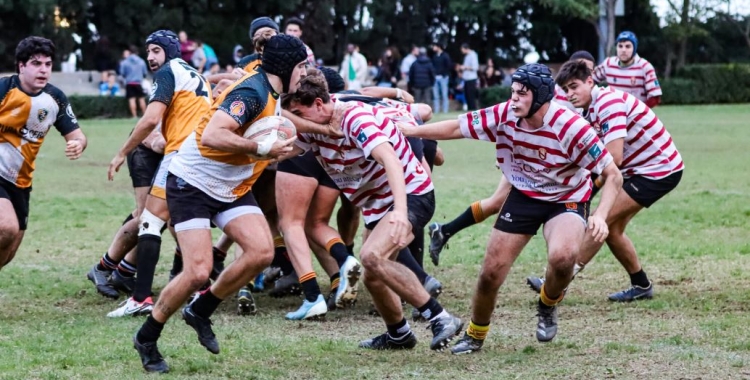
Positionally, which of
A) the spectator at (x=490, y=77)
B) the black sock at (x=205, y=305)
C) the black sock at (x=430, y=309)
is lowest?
the spectator at (x=490, y=77)

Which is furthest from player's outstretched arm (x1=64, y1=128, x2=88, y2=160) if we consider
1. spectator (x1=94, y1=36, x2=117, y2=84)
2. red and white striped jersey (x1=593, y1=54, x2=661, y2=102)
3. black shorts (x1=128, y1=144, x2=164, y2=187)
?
spectator (x1=94, y1=36, x2=117, y2=84)

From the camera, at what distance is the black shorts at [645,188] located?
828 centimetres

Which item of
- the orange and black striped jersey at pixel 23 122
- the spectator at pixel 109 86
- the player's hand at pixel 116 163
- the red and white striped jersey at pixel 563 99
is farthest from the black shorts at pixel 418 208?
the spectator at pixel 109 86

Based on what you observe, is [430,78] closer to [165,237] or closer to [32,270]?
[165,237]

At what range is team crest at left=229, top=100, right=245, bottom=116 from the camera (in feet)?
19.7

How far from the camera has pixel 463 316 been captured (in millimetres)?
7973

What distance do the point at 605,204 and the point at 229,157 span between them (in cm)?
210

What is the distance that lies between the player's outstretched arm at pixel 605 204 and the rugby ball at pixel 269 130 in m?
1.72

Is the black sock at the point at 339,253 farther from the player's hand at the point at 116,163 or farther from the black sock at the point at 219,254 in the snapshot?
the player's hand at the point at 116,163

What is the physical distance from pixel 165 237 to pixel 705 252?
540 cm

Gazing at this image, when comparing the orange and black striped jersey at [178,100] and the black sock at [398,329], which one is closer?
the black sock at [398,329]

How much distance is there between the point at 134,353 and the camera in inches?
259

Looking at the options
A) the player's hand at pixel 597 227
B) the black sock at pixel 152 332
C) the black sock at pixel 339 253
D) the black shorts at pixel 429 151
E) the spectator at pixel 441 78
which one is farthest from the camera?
the spectator at pixel 441 78

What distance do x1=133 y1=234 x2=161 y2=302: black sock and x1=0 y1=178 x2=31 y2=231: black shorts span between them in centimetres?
86
